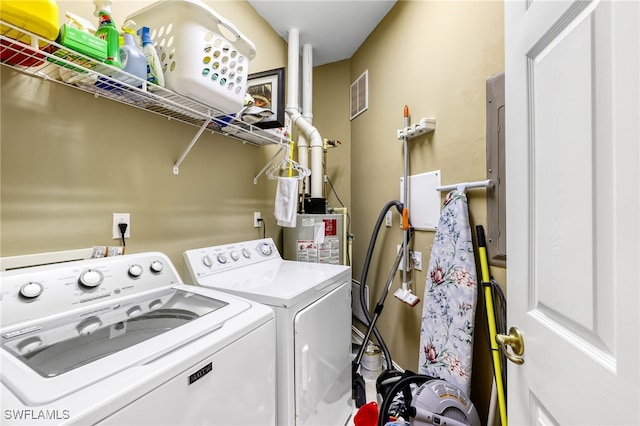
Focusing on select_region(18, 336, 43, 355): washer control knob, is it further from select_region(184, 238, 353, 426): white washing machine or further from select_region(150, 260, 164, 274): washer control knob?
select_region(184, 238, 353, 426): white washing machine

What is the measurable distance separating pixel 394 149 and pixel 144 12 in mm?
1848

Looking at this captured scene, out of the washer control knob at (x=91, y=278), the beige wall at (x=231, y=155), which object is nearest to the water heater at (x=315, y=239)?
the beige wall at (x=231, y=155)

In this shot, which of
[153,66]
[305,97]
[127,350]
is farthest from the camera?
[305,97]

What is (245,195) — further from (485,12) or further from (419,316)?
(485,12)

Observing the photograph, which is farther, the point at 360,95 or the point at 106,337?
the point at 360,95

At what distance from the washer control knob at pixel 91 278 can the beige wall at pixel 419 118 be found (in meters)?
1.79

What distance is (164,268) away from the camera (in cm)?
132

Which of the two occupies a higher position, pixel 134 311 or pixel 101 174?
pixel 101 174

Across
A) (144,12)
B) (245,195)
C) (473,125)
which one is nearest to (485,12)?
(473,125)

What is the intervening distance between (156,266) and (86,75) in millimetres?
810

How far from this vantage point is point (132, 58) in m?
1.10

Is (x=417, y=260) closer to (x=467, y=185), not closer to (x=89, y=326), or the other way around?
(x=467, y=185)

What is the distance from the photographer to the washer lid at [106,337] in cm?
61

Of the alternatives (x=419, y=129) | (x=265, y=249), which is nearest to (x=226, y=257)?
→ (x=265, y=249)
